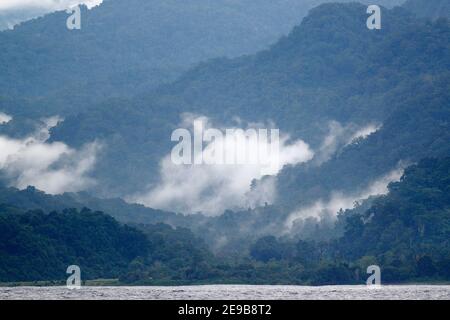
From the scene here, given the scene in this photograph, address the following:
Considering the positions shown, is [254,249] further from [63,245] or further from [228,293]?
[228,293]

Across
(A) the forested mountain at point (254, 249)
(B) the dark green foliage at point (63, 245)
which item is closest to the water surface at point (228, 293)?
(A) the forested mountain at point (254, 249)

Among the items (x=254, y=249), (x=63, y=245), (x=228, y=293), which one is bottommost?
(x=228, y=293)

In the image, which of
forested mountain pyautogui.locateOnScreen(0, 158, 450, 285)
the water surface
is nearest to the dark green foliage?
forested mountain pyautogui.locateOnScreen(0, 158, 450, 285)

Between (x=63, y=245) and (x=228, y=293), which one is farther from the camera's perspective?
(x=63, y=245)

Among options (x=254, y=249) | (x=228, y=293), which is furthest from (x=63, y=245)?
(x=228, y=293)

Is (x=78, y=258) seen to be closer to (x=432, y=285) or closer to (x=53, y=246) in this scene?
(x=53, y=246)

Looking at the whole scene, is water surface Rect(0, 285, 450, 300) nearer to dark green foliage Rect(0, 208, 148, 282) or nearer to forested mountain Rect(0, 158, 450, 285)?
forested mountain Rect(0, 158, 450, 285)

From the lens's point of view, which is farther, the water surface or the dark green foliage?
the dark green foliage

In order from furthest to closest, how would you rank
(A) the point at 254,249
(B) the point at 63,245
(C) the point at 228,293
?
(A) the point at 254,249 < (B) the point at 63,245 < (C) the point at 228,293

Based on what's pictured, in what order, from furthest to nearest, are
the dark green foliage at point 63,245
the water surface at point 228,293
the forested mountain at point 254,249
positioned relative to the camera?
the forested mountain at point 254,249 < the dark green foliage at point 63,245 < the water surface at point 228,293

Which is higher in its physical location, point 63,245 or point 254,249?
point 254,249

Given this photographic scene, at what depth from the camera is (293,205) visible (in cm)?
17450

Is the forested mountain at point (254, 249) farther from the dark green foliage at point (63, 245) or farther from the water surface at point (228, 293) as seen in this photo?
the water surface at point (228, 293)
